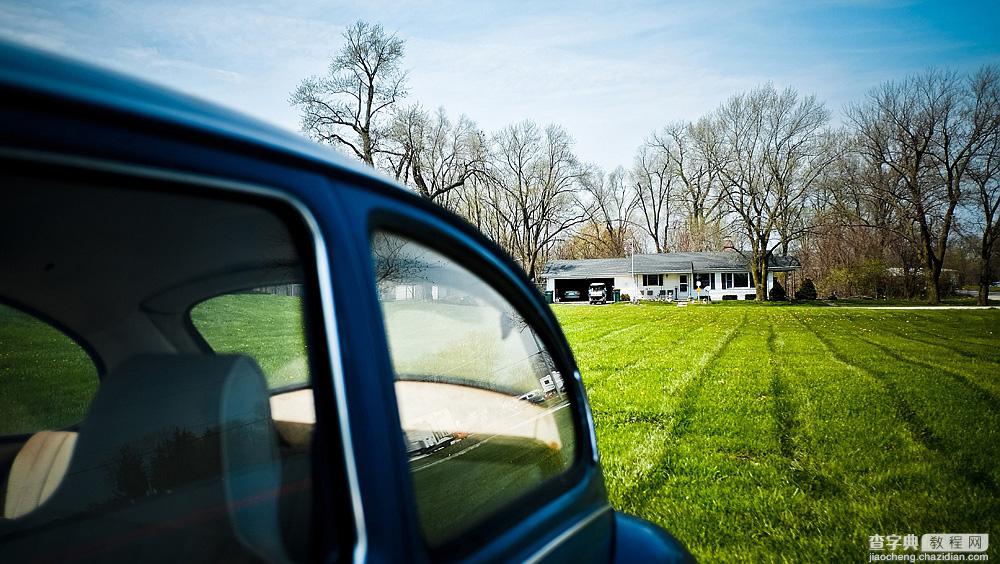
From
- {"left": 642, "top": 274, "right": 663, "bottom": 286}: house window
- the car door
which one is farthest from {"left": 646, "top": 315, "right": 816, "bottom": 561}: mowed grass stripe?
{"left": 642, "top": 274, "right": 663, "bottom": 286}: house window

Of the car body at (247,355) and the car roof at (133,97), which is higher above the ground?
the car roof at (133,97)

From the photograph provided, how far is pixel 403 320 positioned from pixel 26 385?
5.00 feet

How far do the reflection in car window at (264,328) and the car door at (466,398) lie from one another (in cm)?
17

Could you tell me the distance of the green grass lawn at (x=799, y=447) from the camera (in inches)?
161

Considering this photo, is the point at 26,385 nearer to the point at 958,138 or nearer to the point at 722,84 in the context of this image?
the point at 958,138

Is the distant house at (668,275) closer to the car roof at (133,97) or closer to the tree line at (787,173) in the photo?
the tree line at (787,173)

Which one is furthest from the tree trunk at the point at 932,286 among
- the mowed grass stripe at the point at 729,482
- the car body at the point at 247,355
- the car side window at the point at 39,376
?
the car side window at the point at 39,376

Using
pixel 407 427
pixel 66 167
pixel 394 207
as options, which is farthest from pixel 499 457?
pixel 66 167

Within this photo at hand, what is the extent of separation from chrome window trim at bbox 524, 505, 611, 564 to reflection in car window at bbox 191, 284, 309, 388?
612 mm

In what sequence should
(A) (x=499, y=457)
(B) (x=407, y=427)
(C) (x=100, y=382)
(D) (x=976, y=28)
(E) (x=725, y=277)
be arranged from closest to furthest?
(B) (x=407, y=427)
(A) (x=499, y=457)
(C) (x=100, y=382)
(D) (x=976, y=28)
(E) (x=725, y=277)

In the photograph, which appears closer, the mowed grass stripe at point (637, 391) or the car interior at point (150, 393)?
the car interior at point (150, 393)

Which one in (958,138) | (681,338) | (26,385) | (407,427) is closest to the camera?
(407,427)

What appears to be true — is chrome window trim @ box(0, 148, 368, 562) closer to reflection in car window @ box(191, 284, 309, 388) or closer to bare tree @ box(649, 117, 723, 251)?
reflection in car window @ box(191, 284, 309, 388)

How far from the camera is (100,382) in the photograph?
1.58 metres
